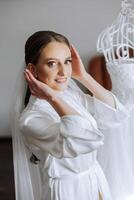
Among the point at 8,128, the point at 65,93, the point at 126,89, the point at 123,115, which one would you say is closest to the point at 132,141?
the point at 126,89

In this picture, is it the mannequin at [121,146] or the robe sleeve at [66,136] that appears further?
the mannequin at [121,146]

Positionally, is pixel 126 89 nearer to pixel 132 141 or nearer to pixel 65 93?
pixel 132 141

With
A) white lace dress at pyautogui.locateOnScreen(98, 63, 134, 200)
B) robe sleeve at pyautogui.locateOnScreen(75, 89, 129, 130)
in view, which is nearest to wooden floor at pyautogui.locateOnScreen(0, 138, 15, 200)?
white lace dress at pyautogui.locateOnScreen(98, 63, 134, 200)

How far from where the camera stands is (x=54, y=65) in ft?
3.17

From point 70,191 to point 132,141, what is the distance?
766 mm

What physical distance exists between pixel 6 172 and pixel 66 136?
5.44 feet

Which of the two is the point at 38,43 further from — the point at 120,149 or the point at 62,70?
the point at 120,149

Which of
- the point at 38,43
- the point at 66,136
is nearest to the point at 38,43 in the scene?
the point at 38,43

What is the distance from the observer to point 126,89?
5.24ft

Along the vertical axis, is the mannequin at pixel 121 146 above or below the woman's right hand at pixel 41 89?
below

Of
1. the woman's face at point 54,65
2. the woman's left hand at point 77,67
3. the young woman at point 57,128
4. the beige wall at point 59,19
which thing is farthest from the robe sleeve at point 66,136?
the beige wall at point 59,19

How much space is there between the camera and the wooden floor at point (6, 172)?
7.10ft

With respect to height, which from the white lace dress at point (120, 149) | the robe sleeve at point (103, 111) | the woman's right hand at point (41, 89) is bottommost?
the white lace dress at point (120, 149)

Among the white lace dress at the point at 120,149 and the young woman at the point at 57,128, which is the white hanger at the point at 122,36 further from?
the young woman at the point at 57,128
